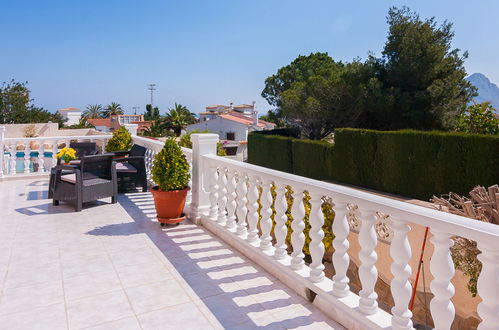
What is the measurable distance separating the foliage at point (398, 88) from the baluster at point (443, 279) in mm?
19773

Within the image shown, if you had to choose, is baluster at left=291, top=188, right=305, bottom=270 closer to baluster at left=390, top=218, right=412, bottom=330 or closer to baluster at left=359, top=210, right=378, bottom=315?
baluster at left=359, top=210, right=378, bottom=315

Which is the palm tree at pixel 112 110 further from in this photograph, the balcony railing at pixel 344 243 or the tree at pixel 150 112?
the balcony railing at pixel 344 243

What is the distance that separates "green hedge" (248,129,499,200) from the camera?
10836mm

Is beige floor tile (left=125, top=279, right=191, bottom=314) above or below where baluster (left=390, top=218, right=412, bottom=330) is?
below

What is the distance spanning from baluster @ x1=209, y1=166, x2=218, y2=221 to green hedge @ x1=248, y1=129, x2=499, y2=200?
935 centimetres

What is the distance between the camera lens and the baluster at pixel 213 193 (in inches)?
168

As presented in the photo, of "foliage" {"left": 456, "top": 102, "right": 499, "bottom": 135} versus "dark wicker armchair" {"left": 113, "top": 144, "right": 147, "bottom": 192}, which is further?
"foliage" {"left": 456, "top": 102, "right": 499, "bottom": 135}

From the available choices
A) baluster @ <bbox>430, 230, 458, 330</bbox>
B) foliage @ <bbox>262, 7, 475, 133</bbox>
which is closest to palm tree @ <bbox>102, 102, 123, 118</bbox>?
foliage @ <bbox>262, 7, 475, 133</bbox>

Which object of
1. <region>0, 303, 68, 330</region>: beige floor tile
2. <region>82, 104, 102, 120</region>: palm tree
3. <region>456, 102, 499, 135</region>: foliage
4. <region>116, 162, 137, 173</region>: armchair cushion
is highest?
<region>82, 104, 102, 120</region>: palm tree

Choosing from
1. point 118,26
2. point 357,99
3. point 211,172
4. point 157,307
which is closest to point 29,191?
point 211,172

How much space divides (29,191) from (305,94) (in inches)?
728

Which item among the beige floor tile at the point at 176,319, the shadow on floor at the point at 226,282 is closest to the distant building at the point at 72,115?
the shadow on floor at the point at 226,282

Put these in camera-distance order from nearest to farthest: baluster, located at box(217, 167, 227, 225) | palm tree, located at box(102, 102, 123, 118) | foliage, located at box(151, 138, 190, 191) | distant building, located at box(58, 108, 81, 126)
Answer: baluster, located at box(217, 167, 227, 225) → foliage, located at box(151, 138, 190, 191) → distant building, located at box(58, 108, 81, 126) → palm tree, located at box(102, 102, 123, 118)

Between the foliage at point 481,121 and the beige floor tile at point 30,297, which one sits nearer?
the beige floor tile at point 30,297
